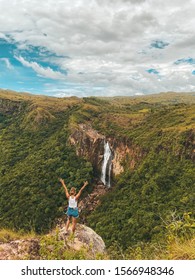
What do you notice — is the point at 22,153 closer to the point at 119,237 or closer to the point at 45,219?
the point at 45,219

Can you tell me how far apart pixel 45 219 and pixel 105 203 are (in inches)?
499

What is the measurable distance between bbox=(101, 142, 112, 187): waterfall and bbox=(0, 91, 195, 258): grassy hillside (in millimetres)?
2939

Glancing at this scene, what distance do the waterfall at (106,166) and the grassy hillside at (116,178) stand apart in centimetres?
294

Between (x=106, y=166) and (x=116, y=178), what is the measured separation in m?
4.65

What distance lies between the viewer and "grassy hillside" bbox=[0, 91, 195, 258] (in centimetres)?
4553

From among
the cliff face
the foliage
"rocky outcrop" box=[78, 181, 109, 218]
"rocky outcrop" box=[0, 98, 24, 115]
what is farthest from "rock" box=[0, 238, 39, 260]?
"rocky outcrop" box=[0, 98, 24, 115]

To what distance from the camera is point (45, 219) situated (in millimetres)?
56031

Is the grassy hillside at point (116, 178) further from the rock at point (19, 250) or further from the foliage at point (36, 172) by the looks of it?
the rock at point (19, 250)

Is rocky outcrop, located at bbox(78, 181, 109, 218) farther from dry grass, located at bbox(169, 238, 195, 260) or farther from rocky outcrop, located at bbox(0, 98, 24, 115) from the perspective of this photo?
rocky outcrop, located at bbox(0, 98, 24, 115)

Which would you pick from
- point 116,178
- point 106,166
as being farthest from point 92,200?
point 106,166

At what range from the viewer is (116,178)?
64.4 meters

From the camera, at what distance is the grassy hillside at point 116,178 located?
45.5m

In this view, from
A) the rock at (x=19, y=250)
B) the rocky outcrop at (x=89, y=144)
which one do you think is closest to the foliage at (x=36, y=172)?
the rocky outcrop at (x=89, y=144)

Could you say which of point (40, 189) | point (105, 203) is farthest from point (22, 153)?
point (105, 203)
